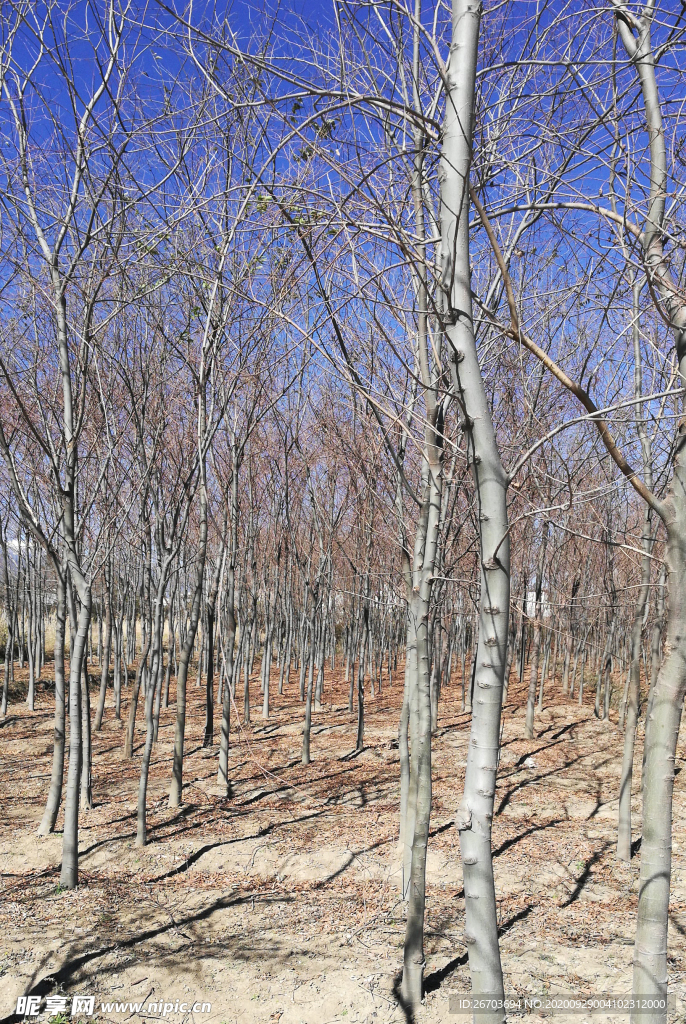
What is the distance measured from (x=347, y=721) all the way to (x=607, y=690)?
6321 millimetres

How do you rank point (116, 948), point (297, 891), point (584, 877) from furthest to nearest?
point (584, 877)
point (297, 891)
point (116, 948)

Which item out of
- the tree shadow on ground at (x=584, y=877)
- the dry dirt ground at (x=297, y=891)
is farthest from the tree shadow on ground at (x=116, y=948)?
the tree shadow on ground at (x=584, y=877)

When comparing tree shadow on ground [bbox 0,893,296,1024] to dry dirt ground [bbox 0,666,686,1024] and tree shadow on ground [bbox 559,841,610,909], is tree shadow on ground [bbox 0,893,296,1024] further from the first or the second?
tree shadow on ground [bbox 559,841,610,909]

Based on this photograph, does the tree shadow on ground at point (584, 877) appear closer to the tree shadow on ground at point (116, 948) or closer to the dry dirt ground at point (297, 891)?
the dry dirt ground at point (297, 891)

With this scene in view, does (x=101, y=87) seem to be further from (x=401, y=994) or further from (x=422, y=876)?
(x=401, y=994)

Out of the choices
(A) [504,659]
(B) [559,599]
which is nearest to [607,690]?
(B) [559,599]

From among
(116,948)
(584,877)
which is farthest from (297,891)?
(584,877)

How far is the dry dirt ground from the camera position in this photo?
462 cm

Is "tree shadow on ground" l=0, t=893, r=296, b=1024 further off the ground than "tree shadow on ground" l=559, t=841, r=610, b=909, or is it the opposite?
"tree shadow on ground" l=0, t=893, r=296, b=1024

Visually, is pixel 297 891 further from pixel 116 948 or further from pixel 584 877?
pixel 584 877

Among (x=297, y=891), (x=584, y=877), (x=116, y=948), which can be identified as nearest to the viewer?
(x=116, y=948)

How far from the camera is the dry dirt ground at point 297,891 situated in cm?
462

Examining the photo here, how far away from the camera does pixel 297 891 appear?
6.65 meters

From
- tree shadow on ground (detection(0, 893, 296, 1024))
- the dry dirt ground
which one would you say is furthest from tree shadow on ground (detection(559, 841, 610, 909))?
tree shadow on ground (detection(0, 893, 296, 1024))
